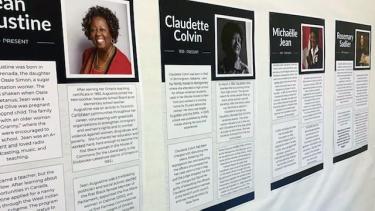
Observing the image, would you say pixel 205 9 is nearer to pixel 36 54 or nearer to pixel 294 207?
pixel 36 54

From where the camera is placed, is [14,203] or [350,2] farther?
[350,2]

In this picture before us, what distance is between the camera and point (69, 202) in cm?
69

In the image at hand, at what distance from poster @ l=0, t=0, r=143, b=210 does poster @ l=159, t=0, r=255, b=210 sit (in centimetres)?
11

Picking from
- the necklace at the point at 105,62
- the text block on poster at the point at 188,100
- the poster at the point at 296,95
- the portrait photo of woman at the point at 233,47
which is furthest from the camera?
the poster at the point at 296,95

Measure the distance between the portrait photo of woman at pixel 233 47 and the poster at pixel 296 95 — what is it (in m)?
0.14

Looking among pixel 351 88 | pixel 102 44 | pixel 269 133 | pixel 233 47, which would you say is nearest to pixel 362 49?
pixel 351 88

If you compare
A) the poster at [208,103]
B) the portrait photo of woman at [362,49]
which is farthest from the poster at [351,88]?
the poster at [208,103]

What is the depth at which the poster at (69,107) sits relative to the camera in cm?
61

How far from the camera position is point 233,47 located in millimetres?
993

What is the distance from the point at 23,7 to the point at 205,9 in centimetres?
45

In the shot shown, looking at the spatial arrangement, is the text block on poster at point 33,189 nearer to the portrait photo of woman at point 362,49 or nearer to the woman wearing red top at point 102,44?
the woman wearing red top at point 102,44

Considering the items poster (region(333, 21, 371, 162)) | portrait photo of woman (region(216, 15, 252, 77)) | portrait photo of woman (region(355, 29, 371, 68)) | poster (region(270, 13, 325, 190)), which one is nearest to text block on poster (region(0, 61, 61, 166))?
portrait photo of woman (region(216, 15, 252, 77))

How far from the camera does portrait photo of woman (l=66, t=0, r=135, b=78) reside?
2.24 feet

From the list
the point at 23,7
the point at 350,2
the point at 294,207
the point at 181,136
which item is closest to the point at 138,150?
the point at 181,136
